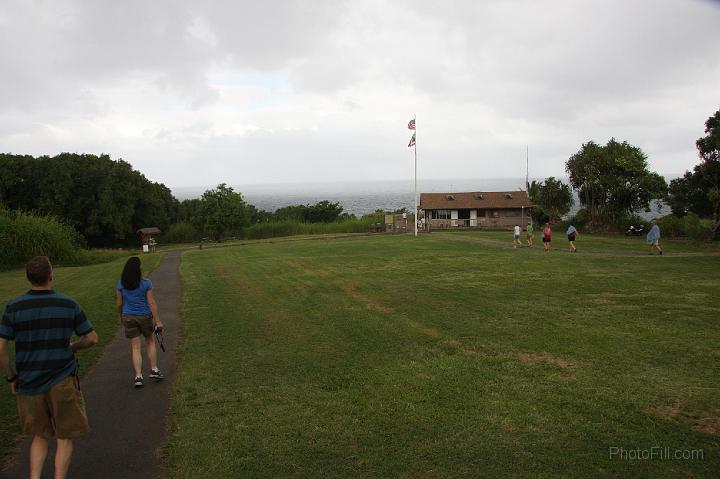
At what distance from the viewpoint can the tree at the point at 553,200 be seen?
143 feet

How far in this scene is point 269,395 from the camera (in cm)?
625

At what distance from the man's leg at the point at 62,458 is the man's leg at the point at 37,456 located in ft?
0.42

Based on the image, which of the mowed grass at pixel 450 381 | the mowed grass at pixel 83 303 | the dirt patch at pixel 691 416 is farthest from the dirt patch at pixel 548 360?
the mowed grass at pixel 83 303

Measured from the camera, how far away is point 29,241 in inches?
1126

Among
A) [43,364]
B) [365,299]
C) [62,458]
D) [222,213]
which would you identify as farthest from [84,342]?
[222,213]

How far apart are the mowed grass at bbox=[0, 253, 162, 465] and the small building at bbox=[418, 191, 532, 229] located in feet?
112

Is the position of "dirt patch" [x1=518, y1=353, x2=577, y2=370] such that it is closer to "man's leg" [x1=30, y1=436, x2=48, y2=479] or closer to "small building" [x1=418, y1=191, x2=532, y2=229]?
"man's leg" [x1=30, y1=436, x2=48, y2=479]

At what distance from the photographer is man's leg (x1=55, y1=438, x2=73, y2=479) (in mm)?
4175

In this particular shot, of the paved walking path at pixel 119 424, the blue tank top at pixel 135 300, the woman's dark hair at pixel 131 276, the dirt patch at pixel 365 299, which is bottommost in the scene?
the paved walking path at pixel 119 424

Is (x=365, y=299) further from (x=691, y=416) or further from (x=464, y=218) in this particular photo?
(x=464, y=218)

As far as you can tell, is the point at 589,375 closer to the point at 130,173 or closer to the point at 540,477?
the point at 540,477

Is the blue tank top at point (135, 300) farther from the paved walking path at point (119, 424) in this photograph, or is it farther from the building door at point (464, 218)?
the building door at point (464, 218)

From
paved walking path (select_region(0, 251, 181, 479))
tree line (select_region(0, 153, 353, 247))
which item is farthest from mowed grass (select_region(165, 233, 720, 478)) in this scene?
tree line (select_region(0, 153, 353, 247))

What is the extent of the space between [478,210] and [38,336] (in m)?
51.5
